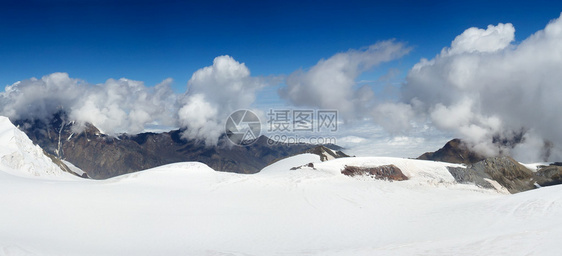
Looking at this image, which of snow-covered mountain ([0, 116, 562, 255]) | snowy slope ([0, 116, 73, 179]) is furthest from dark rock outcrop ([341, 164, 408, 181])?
snowy slope ([0, 116, 73, 179])

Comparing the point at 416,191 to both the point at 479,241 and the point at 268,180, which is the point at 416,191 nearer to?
the point at 268,180

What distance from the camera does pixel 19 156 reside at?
125 feet

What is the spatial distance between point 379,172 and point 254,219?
17664 mm

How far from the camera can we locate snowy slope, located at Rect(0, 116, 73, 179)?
36.1 metres

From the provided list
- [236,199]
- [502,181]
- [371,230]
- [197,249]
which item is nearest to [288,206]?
[236,199]

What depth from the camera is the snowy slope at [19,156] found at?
119ft

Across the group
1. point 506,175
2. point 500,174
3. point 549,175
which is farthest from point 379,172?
point 549,175

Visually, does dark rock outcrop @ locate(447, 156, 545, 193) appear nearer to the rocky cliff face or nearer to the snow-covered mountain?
the rocky cliff face

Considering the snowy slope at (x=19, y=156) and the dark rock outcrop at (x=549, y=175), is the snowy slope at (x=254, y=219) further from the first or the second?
the dark rock outcrop at (x=549, y=175)

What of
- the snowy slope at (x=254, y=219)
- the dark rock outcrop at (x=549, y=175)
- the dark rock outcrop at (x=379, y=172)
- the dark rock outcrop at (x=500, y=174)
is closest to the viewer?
the snowy slope at (x=254, y=219)

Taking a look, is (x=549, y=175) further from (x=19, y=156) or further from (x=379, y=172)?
(x=19, y=156)

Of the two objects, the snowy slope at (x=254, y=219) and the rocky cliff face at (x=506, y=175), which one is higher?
the rocky cliff face at (x=506, y=175)

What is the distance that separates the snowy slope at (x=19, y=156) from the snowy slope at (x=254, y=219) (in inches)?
799

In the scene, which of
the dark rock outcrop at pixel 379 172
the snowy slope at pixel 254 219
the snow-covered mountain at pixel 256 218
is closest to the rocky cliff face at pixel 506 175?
the snow-covered mountain at pixel 256 218
